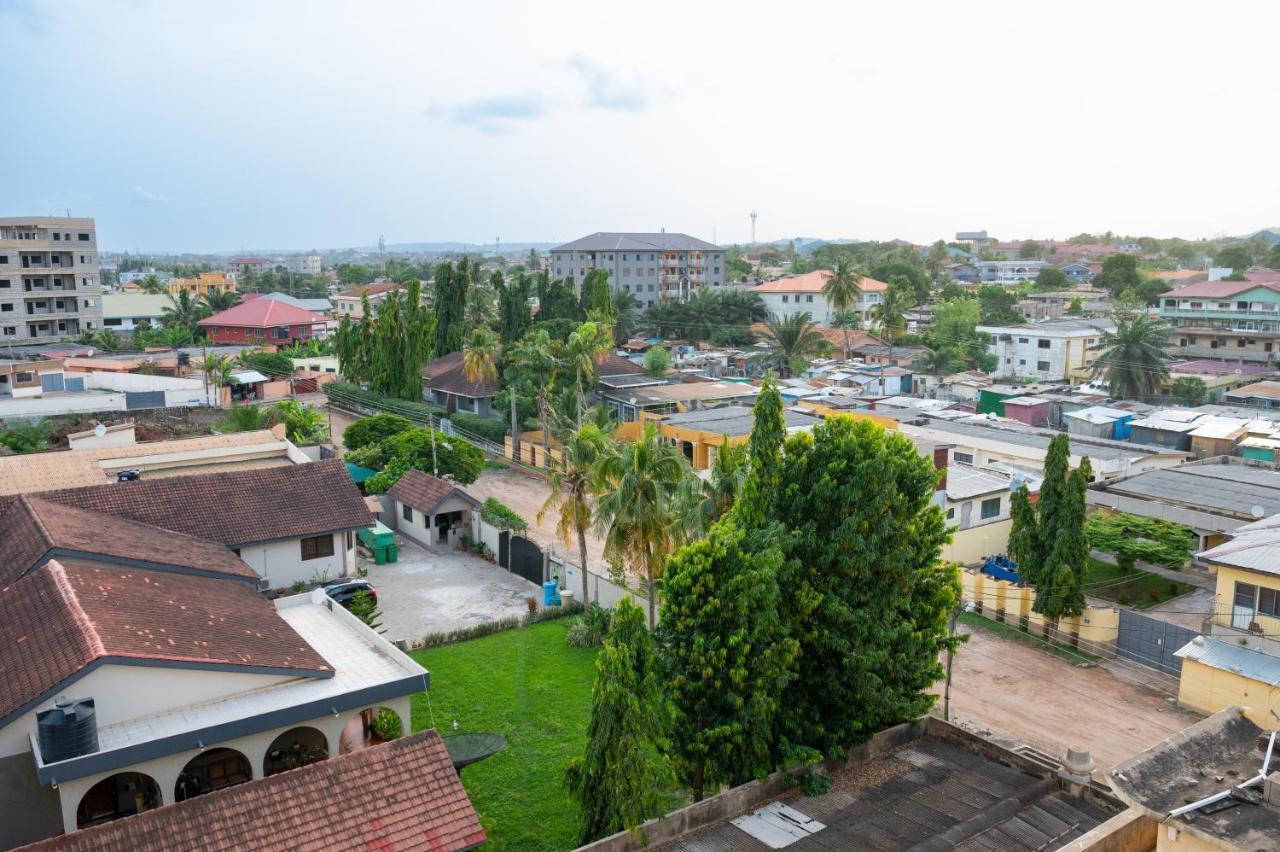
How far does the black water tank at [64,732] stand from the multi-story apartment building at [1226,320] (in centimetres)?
7759

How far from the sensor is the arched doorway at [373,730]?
18.0m

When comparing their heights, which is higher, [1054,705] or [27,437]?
[27,437]

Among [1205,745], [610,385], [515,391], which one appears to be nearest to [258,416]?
[515,391]

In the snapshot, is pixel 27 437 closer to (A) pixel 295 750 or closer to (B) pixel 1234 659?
(A) pixel 295 750

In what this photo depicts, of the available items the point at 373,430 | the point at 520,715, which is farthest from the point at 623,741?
the point at 373,430

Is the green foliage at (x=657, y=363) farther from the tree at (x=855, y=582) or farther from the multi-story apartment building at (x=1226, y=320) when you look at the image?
the tree at (x=855, y=582)

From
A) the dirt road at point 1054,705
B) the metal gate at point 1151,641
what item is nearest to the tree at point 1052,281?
the metal gate at point 1151,641

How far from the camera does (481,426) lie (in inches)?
2073

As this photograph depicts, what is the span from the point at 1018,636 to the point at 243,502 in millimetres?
21899

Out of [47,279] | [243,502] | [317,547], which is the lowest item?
[317,547]

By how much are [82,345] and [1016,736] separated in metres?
76.9

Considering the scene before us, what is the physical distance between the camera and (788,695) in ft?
54.1

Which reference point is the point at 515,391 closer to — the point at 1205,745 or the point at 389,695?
the point at 389,695

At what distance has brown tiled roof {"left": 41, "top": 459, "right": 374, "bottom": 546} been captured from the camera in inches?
997
